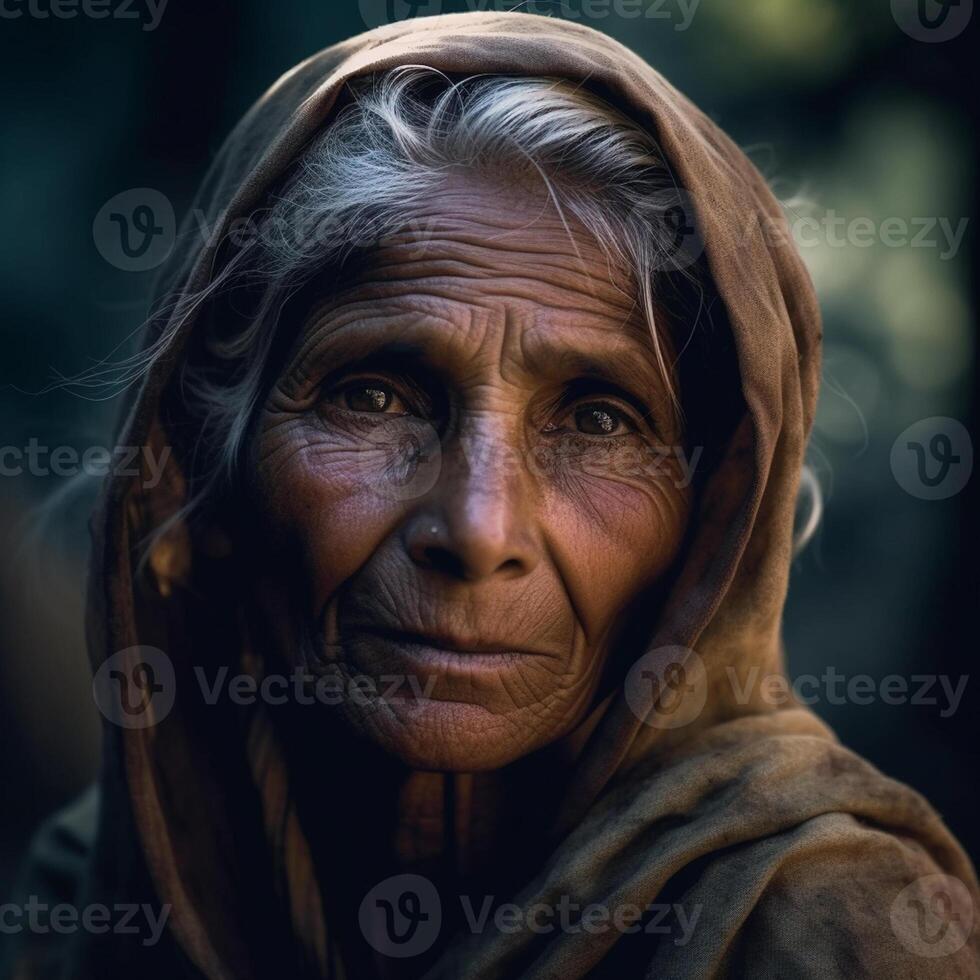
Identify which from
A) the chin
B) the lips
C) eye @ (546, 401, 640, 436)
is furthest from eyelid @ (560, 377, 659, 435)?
the chin

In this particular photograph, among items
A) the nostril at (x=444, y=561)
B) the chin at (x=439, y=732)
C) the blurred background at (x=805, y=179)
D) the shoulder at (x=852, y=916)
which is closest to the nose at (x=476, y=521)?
the nostril at (x=444, y=561)

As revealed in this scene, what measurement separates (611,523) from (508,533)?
0.22 meters

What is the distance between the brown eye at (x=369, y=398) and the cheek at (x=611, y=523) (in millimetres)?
307

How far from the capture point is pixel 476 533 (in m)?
1.46

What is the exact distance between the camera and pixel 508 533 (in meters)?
1.50

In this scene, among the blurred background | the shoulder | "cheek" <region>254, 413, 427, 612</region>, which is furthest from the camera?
the blurred background

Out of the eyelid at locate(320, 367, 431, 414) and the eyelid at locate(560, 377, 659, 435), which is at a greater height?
the eyelid at locate(320, 367, 431, 414)

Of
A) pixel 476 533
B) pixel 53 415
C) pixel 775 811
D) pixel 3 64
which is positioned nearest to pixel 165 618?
pixel 476 533

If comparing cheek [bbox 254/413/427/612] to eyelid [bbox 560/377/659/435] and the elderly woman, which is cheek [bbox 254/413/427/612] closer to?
the elderly woman

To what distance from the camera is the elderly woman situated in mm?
1529

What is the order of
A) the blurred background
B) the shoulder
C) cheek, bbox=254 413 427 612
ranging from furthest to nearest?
the blurred background
cheek, bbox=254 413 427 612
the shoulder

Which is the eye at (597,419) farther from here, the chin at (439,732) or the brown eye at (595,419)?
the chin at (439,732)

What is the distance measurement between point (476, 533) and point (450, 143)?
2.22ft

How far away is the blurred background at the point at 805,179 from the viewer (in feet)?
14.4
